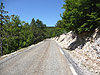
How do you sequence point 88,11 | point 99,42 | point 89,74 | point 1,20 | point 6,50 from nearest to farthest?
point 89,74 → point 99,42 → point 88,11 → point 1,20 → point 6,50

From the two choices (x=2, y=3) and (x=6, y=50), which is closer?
(x=2, y=3)

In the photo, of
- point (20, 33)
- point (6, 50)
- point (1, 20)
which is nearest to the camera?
point (1, 20)

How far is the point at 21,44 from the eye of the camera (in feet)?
73.3

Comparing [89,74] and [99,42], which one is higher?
[99,42]

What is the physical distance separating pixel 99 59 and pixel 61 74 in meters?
2.98

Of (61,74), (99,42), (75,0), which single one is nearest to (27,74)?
(61,74)

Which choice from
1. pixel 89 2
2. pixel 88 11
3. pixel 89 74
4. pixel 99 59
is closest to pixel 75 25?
pixel 88 11

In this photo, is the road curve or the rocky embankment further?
the rocky embankment

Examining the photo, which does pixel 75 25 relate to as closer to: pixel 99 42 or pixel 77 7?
pixel 77 7

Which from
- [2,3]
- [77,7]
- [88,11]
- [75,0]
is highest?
[2,3]

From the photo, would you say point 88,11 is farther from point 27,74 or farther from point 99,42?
point 27,74

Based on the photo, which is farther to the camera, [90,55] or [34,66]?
[90,55]

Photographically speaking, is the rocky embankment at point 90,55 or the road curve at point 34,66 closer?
the road curve at point 34,66

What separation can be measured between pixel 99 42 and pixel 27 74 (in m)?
5.51
